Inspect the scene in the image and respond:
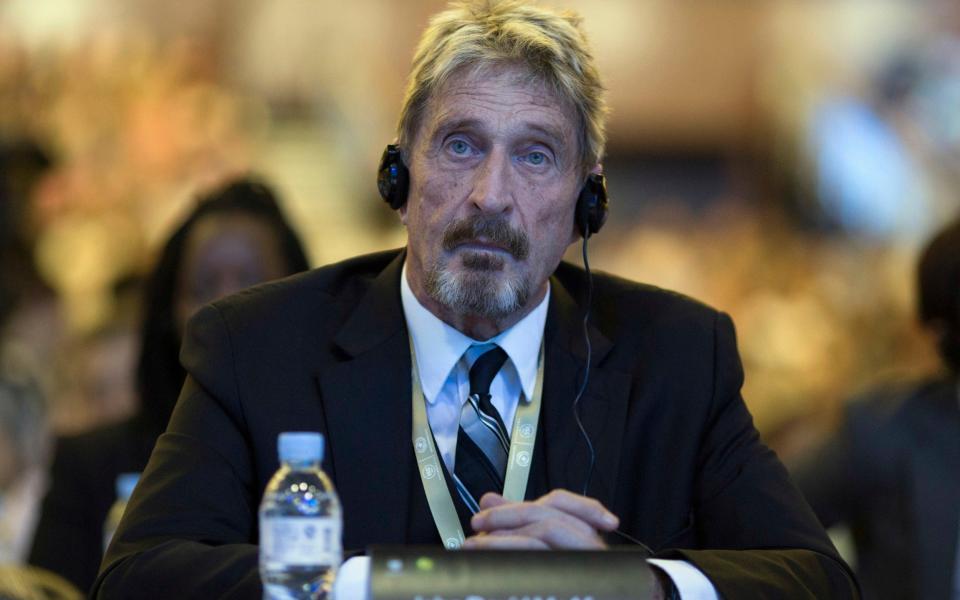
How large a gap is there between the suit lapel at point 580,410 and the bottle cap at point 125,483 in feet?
3.39

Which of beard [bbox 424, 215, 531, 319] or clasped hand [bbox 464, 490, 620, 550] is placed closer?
clasped hand [bbox 464, 490, 620, 550]

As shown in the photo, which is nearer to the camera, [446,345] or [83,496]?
[446,345]

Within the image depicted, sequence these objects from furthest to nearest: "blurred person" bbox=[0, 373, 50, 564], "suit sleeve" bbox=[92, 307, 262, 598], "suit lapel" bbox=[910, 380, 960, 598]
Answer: "blurred person" bbox=[0, 373, 50, 564] < "suit lapel" bbox=[910, 380, 960, 598] < "suit sleeve" bbox=[92, 307, 262, 598]

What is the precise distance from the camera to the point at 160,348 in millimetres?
3602

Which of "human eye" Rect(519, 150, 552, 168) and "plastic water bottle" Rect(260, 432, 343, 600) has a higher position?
"human eye" Rect(519, 150, 552, 168)

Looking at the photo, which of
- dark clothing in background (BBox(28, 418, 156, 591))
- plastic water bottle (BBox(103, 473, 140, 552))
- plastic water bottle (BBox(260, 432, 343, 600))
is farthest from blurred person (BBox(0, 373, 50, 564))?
plastic water bottle (BBox(260, 432, 343, 600))

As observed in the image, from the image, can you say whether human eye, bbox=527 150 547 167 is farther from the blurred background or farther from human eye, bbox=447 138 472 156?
the blurred background

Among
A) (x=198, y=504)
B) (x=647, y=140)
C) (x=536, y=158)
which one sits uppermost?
(x=536, y=158)

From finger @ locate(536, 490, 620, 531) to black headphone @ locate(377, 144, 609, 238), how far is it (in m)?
0.60

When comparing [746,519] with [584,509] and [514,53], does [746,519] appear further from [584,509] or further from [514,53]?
[514,53]

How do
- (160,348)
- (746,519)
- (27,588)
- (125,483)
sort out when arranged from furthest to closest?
(160,348) < (125,483) < (27,588) < (746,519)

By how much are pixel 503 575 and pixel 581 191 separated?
0.91m

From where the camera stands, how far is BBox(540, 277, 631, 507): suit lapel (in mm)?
2324

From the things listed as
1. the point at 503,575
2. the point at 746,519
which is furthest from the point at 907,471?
the point at 503,575
